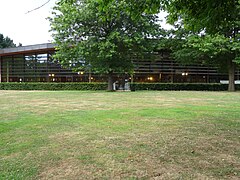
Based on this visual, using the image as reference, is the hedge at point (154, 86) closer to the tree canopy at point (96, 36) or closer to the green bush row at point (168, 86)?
the green bush row at point (168, 86)

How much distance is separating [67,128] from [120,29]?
15.8 metres

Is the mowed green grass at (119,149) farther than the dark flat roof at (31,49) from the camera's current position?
No

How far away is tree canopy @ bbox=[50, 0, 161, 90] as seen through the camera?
1848cm

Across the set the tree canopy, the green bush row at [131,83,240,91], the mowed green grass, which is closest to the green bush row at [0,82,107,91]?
the green bush row at [131,83,240,91]

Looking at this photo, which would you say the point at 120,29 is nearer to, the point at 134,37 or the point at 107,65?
the point at 134,37

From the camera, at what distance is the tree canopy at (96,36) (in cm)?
1848

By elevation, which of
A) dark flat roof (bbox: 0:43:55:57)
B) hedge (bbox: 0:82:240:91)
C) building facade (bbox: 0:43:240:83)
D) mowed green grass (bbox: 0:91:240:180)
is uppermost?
dark flat roof (bbox: 0:43:55:57)

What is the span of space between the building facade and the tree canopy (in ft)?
25.1

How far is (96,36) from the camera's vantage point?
19656 mm

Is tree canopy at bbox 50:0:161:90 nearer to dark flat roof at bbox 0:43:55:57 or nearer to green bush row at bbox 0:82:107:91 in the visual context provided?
green bush row at bbox 0:82:107:91

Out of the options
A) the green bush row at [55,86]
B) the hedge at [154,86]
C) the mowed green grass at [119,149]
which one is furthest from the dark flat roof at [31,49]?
the mowed green grass at [119,149]

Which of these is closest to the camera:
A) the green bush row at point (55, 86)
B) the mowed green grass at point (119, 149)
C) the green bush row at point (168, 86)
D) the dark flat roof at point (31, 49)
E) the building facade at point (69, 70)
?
the mowed green grass at point (119, 149)

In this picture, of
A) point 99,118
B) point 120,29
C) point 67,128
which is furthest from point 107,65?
point 67,128

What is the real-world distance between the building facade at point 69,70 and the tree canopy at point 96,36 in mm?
7644
